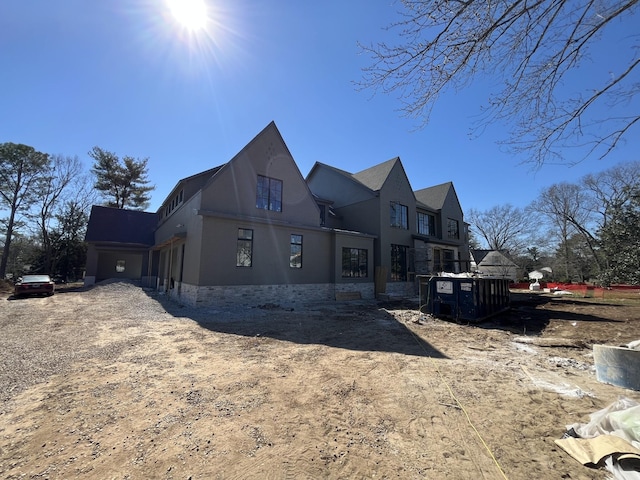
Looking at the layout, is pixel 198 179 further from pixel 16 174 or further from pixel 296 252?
pixel 16 174

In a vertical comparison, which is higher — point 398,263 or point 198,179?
point 198,179

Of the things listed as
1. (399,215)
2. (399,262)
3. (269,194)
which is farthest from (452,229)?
(269,194)

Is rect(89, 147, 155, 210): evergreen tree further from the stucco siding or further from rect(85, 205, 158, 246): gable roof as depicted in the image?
the stucco siding

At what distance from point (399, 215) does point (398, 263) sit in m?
3.87

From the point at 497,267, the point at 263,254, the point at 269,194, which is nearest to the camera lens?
the point at 263,254

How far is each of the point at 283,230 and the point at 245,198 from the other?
104 inches

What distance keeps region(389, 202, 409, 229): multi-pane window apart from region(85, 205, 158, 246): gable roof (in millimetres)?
22955

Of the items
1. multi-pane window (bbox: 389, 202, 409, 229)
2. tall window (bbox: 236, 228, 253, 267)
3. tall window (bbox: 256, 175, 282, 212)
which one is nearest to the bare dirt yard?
tall window (bbox: 236, 228, 253, 267)

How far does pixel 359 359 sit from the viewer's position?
19.9ft

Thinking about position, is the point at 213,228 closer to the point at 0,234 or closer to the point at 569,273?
the point at 0,234

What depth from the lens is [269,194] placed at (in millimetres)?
15875

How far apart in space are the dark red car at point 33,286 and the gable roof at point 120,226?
21.9 feet

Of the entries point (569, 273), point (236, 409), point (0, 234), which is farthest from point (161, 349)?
point (569, 273)

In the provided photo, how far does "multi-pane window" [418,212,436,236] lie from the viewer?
81.7 ft
